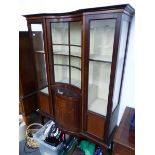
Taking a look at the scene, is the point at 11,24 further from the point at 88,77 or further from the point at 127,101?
the point at 127,101

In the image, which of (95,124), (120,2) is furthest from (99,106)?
(120,2)

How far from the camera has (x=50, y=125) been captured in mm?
1833

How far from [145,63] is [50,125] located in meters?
1.49

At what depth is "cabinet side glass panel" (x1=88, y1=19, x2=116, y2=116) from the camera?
1.25m

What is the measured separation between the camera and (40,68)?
1.90 m

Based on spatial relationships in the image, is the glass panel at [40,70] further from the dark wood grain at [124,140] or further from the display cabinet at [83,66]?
the dark wood grain at [124,140]

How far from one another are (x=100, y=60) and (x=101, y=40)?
22 centimetres

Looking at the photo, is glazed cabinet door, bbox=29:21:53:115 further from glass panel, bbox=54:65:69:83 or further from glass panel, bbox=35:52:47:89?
glass panel, bbox=54:65:69:83

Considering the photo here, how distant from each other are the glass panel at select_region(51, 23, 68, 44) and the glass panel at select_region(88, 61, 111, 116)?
532 mm

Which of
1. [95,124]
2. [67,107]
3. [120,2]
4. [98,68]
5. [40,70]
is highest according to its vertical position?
[120,2]

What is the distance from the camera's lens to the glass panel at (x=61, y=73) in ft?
5.61

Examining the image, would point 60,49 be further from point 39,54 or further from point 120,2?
point 120,2

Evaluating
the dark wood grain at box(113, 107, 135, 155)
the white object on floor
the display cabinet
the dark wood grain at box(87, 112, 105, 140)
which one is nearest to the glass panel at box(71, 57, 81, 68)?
the display cabinet

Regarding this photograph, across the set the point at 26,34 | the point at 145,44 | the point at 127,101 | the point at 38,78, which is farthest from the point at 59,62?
the point at 145,44
